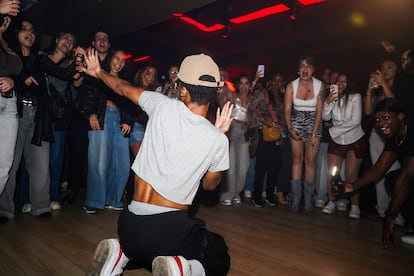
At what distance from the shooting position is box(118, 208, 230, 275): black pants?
142 cm

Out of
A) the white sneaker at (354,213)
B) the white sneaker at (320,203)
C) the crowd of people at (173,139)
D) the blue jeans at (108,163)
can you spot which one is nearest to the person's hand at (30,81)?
the crowd of people at (173,139)

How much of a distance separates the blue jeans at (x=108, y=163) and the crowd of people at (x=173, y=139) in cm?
1

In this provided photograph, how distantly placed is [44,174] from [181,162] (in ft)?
7.17

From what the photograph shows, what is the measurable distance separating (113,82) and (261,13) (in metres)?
8.12

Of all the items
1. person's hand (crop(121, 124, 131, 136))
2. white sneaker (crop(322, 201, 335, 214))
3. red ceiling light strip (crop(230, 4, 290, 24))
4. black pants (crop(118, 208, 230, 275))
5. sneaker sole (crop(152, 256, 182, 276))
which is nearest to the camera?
sneaker sole (crop(152, 256, 182, 276))

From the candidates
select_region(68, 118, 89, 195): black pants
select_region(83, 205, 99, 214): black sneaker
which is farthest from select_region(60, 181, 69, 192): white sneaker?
select_region(83, 205, 99, 214): black sneaker

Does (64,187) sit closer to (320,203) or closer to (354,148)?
(320,203)

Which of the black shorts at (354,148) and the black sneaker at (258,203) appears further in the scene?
the black sneaker at (258,203)

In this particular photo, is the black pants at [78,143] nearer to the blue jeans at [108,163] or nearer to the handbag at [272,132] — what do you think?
the blue jeans at [108,163]

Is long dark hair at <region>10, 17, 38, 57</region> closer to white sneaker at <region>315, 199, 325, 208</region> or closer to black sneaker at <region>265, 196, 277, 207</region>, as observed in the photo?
black sneaker at <region>265, 196, 277, 207</region>

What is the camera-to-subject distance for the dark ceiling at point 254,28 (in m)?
6.86

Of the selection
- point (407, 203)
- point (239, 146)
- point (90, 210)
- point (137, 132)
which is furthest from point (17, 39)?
point (407, 203)

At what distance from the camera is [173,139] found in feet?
4.85

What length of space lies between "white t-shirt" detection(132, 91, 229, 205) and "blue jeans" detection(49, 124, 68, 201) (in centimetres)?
221
